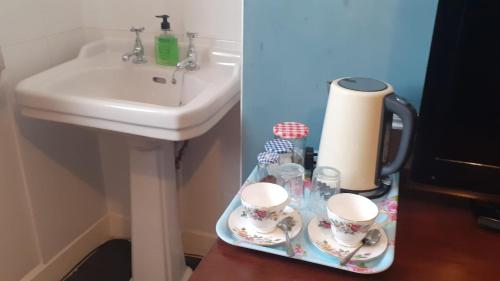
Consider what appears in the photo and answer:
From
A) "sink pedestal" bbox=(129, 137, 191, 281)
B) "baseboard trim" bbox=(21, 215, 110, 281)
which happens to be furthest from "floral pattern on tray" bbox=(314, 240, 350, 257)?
"baseboard trim" bbox=(21, 215, 110, 281)

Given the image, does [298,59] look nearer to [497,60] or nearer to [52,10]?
[497,60]

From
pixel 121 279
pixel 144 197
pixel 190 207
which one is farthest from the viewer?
pixel 190 207

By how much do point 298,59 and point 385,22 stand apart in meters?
0.19

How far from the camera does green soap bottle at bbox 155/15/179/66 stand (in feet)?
4.38

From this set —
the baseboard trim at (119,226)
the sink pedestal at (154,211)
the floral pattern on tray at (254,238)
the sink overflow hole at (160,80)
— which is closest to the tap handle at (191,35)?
the sink overflow hole at (160,80)

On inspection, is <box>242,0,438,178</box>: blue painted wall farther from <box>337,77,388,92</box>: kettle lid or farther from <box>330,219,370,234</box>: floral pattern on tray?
<box>330,219,370,234</box>: floral pattern on tray

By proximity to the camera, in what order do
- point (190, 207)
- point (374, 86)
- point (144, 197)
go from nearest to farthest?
1. point (374, 86)
2. point (144, 197)
3. point (190, 207)

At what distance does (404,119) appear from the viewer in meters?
0.77

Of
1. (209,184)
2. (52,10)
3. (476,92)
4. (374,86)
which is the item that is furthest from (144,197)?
(476,92)

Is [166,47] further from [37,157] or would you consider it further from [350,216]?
[350,216]

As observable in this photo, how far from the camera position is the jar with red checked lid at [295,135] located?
898 millimetres

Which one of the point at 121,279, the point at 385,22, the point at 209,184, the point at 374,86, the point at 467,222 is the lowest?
the point at 121,279

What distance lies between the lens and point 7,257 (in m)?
1.39

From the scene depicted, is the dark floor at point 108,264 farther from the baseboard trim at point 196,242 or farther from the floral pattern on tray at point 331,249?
the floral pattern on tray at point 331,249
